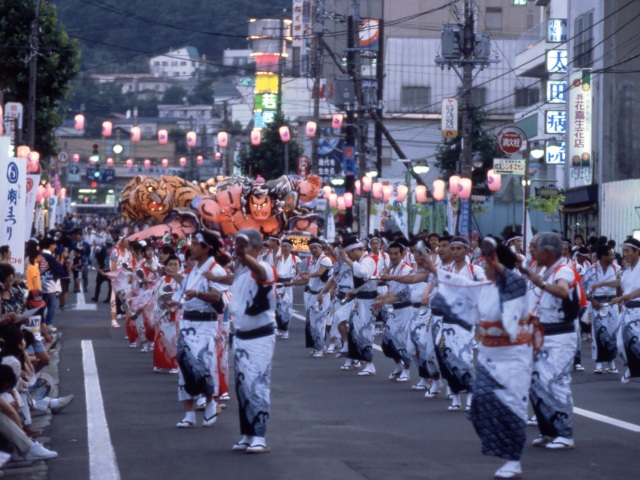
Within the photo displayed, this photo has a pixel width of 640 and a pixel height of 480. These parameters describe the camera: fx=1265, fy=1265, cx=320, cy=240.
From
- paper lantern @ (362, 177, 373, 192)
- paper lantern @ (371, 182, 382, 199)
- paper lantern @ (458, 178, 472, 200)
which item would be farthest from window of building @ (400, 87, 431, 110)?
paper lantern @ (458, 178, 472, 200)

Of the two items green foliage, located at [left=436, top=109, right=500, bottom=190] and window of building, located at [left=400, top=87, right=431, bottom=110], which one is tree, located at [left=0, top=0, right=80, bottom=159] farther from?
window of building, located at [left=400, top=87, right=431, bottom=110]

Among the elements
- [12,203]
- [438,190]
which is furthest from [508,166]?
[438,190]

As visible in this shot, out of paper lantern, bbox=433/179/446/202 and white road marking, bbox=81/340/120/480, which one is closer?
white road marking, bbox=81/340/120/480

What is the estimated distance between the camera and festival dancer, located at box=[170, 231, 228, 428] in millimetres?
12289

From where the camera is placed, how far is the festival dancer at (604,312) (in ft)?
60.7

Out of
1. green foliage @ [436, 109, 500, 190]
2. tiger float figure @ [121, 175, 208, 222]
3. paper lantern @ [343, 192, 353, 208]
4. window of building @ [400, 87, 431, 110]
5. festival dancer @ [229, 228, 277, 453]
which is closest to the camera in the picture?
festival dancer @ [229, 228, 277, 453]

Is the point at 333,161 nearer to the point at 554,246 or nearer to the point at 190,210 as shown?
the point at 190,210

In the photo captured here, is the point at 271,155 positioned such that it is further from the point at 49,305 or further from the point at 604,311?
the point at 604,311

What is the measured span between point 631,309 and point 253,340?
23.6ft

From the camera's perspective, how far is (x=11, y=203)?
19797mm

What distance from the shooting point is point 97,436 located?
1178 cm

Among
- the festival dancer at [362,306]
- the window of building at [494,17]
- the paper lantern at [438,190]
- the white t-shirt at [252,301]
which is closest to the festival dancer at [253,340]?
the white t-shirt at [252,301]

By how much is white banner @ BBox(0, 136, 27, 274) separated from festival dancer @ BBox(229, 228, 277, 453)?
9.30 m

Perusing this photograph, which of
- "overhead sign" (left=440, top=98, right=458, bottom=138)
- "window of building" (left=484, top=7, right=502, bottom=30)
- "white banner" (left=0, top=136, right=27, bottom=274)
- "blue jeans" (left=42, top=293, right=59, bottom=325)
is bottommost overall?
"blue jeans" (left=42, top=293, right=59, bottom=325)
